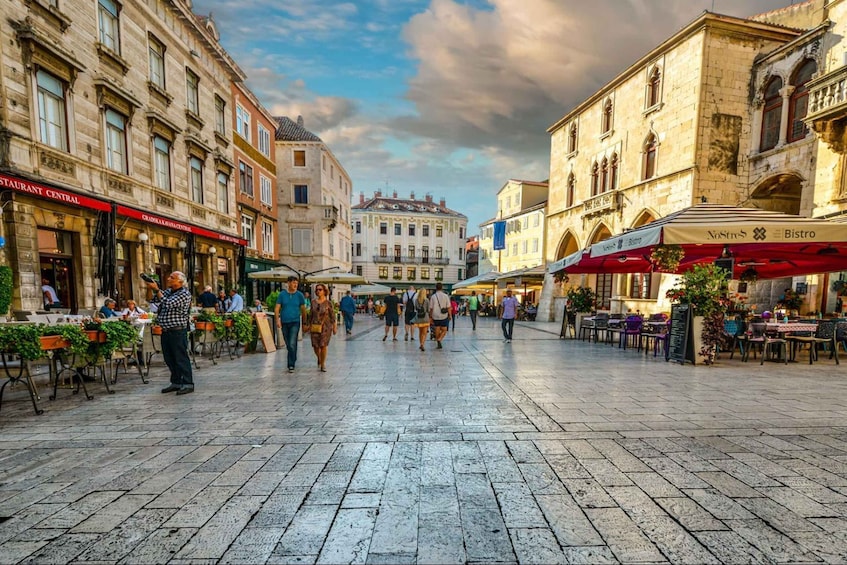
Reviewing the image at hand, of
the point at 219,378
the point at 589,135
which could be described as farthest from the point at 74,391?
the point at 589,135

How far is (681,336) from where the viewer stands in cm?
823

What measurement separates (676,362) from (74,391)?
436 inches

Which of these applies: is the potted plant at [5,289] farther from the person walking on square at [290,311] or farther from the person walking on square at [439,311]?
the person walking on square at [439,311]

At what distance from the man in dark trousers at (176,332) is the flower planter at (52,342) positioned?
3.53 ft

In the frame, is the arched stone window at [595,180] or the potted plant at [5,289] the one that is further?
the arched stone window at [595,180]

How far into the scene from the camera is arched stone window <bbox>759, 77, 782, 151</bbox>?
14242mm

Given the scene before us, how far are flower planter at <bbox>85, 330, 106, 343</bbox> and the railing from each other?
17602 millimetres

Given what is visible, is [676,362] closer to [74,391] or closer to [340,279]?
[74,391]

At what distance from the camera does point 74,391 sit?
5.76 metres

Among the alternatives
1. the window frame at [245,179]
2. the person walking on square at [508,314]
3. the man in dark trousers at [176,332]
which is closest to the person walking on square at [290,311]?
the man in dark trousers at [176,332]

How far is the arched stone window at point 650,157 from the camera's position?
17031 millimetres

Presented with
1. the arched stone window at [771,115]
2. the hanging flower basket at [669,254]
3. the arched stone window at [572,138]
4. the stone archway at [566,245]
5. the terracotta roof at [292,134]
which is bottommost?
the hanging flower basket at [669,254]

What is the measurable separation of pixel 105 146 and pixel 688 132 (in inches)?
793

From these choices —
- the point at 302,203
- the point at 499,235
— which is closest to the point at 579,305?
the point at 302,203
